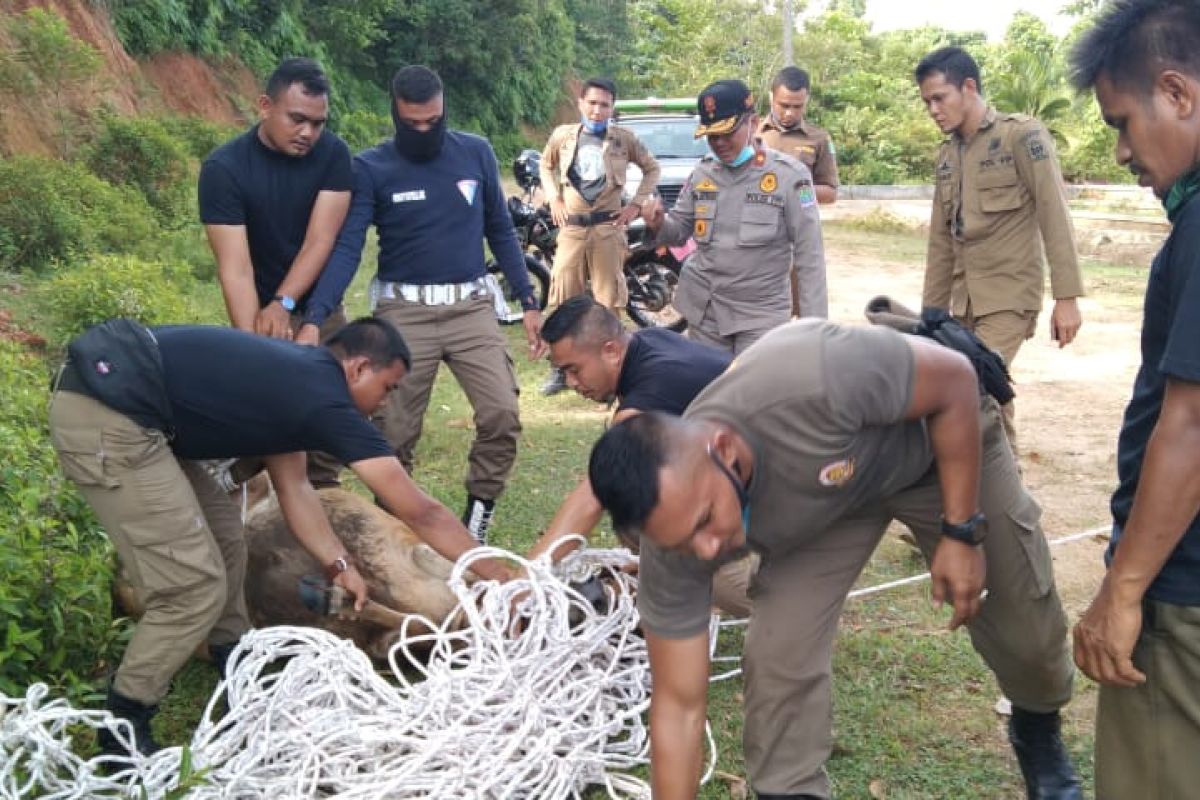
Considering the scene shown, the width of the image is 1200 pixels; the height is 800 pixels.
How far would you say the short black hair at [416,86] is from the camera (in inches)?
175

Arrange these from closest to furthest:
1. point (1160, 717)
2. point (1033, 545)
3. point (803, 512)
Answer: point (1160, 717) → point (803, 512) → point (1033, 545)

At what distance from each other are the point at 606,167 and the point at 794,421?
5418 millimetres

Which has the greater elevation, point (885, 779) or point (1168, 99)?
point (1168, 99)

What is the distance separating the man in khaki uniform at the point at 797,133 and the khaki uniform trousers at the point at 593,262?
1.22 meters

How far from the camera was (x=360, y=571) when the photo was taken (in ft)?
11.4

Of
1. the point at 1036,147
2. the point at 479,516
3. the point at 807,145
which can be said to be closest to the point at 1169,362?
the point at 1036,147

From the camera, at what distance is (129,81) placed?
51.2ft

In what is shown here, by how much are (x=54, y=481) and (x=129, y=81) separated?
13371 millimetres

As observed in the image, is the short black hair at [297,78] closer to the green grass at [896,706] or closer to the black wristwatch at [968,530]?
the green grass at [896,706]

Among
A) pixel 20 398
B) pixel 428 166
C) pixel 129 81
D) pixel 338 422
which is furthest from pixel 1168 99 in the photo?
pixel 129 81

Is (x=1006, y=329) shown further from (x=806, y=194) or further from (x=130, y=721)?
(x=130, y=721)

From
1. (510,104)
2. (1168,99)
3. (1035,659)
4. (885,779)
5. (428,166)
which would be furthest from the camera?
(510,104)

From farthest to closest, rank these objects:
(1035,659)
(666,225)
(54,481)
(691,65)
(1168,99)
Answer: (691,65)
(666,225)
(54,481)
(1035,659)
(1168,99)

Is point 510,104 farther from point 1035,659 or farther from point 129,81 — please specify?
point 1035,659
